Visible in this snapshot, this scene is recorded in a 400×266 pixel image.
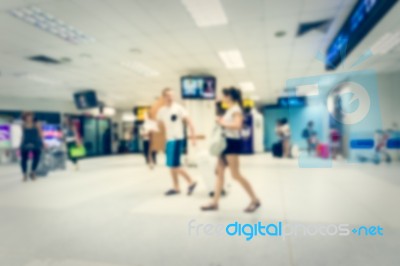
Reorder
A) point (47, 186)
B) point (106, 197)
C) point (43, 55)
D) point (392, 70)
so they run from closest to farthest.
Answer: point (106, 197)
point (47, 186)
point (43, 55)
point (392, 70)

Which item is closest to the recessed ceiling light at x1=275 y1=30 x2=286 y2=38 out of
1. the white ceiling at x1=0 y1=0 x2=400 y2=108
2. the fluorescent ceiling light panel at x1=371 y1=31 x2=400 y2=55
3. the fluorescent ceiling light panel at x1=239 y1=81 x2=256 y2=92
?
the white ceiling at x1=0 y1=0 x2=400 y2=108

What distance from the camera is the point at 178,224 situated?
2.20m

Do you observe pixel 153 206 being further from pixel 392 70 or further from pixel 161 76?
pixel 392 70

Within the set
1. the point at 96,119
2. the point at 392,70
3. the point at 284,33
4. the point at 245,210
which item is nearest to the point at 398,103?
the point at 392,70

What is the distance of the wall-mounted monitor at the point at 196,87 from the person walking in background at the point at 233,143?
428cm

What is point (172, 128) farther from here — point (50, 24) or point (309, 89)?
point (50, 24)

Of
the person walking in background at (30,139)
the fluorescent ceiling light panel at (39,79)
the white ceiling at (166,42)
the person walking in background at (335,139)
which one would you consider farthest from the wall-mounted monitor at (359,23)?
→ the fluorescent ceiling light panel at (39,79)

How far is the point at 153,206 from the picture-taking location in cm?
281

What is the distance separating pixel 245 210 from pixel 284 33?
3.49m

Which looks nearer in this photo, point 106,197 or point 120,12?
point 106,197

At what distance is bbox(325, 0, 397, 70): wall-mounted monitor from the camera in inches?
94.0

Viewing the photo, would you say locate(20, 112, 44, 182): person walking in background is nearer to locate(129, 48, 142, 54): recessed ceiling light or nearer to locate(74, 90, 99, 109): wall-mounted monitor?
locate(129, 48, 142, 54): recessed ceiling light

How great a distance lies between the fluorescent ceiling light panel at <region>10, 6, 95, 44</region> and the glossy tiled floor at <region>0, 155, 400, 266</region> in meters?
2.69

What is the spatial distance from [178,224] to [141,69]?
5.51 metres
